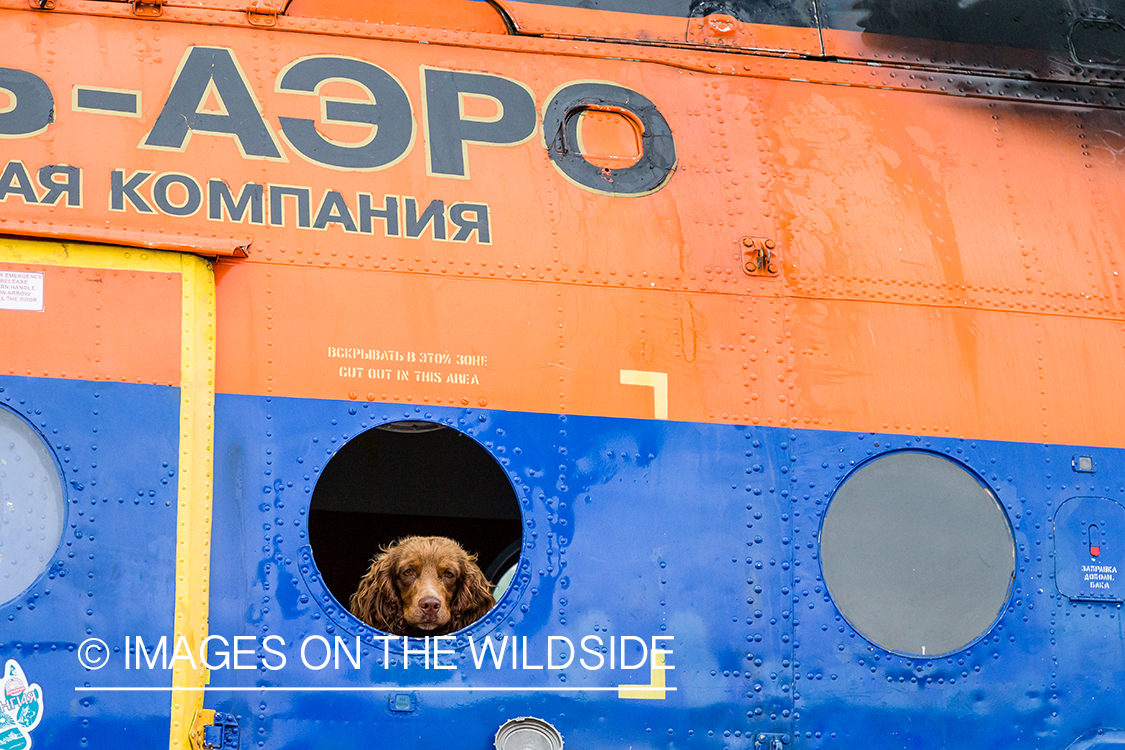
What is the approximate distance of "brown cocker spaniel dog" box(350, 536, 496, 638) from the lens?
17.6ft

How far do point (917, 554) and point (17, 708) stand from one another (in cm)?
378

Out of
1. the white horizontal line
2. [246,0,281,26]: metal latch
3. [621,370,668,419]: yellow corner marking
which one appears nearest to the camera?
the white horizontal line

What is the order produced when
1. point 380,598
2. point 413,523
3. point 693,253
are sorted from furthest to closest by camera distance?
1. point 413,523
2. point 380,598
3. point 693,253

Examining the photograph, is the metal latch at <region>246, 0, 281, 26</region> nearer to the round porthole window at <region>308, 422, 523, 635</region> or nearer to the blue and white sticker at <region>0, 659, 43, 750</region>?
the round porthole window at <region>308, 422, 523, 635</region>

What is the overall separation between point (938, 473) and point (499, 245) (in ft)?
7.46

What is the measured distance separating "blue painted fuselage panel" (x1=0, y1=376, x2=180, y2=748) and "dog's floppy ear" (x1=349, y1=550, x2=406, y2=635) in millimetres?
1215

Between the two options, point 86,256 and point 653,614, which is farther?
point 653,614

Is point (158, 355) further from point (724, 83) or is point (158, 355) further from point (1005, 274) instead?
point (1005, 274)

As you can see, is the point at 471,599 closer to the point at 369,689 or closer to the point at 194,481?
the point at 369,689

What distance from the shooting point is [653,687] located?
15.9ft

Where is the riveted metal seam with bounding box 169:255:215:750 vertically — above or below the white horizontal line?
above

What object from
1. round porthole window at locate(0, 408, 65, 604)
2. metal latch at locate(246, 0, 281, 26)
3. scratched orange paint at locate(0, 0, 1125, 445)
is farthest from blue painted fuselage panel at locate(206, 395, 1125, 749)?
metal latch at locate(246, 0, 281, 26)

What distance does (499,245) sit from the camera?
509 centimetres

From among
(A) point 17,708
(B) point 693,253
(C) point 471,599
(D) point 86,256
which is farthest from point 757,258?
(A) point 17,708
